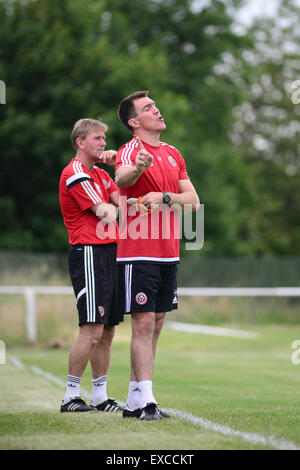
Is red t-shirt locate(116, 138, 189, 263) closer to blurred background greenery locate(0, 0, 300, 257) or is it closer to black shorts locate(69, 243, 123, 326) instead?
black shorts locate(69, 243, 123, 326)

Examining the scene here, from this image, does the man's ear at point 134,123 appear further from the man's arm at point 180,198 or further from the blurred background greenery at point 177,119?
the blurred background greenery at point 177,119

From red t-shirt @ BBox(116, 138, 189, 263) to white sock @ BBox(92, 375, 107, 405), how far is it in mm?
1157

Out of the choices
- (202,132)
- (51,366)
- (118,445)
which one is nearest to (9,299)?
(51,366)

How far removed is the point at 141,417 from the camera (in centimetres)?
520

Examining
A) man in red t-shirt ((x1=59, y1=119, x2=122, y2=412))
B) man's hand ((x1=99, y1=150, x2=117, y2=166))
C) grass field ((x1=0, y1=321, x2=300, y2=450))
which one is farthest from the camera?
man's hand ((x1=99, y1=150, x2=117, y2=166))

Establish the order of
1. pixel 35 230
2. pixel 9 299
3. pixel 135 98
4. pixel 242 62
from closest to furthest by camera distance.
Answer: pixel 135 98 < pixel 9 299 < pixel 35 230 < pixel 242 62

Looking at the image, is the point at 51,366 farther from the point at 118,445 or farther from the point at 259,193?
the point at 259,193

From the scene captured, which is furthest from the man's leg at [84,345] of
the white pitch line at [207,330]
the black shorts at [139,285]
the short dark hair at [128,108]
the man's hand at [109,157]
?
the white pitch line at [207,330]

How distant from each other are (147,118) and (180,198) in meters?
0.64

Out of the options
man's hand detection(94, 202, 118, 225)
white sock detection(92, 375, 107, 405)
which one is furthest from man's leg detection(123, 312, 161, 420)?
man's hand detection(94, 202, 118, 225)

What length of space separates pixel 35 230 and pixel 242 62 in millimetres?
15552

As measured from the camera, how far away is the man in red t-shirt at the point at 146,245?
5.37m

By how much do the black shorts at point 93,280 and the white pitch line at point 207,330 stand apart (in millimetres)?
11961

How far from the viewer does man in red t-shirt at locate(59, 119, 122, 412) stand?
5.89m
